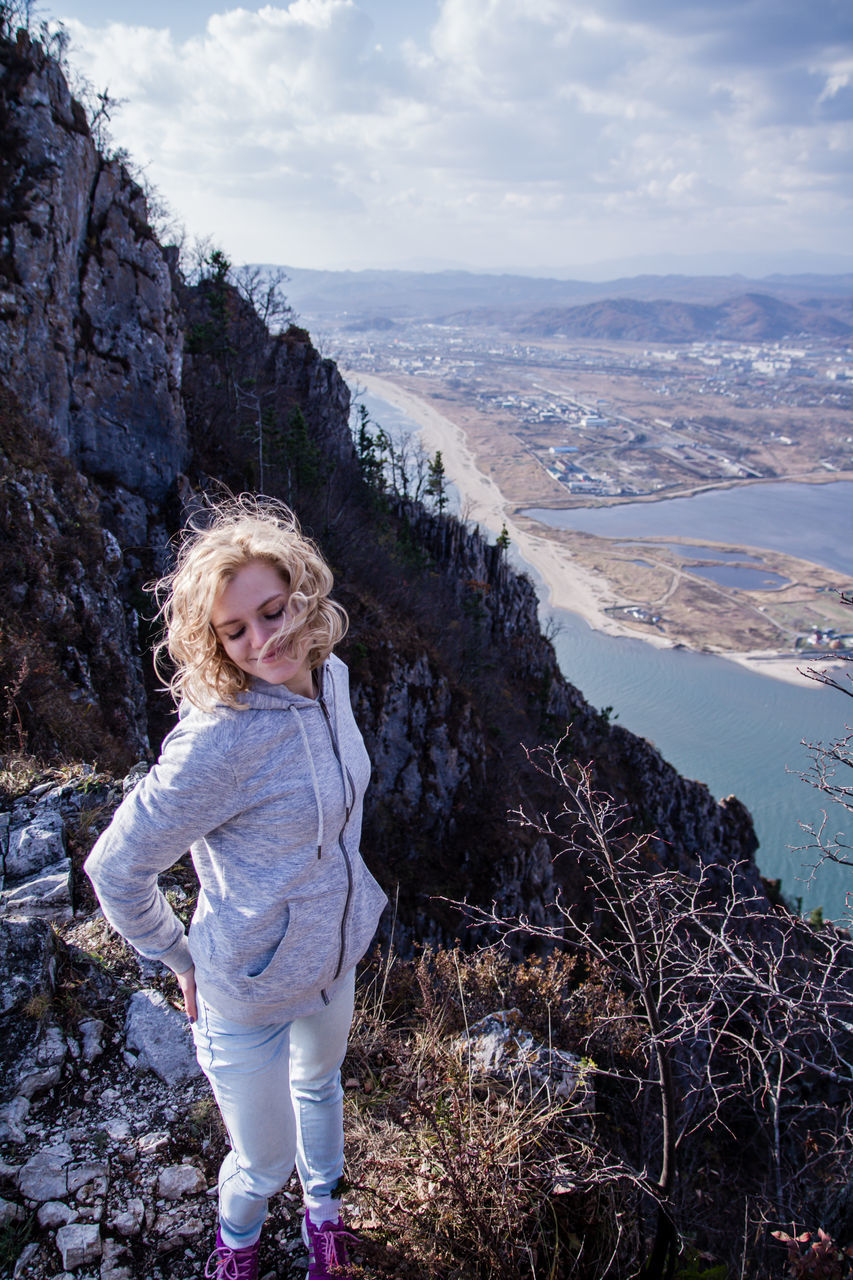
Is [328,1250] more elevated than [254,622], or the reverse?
[254,622]

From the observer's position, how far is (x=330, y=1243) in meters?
2.28

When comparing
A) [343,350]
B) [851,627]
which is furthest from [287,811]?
[343,350]

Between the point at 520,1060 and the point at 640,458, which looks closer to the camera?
the point at 520,1060

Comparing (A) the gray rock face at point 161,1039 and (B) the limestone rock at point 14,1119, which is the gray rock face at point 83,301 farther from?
(B) the limestone rock at point 14,1119

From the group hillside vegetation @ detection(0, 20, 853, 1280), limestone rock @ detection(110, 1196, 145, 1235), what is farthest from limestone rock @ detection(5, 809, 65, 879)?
limestone rock @ detection(110, 1196, 145, 1235)

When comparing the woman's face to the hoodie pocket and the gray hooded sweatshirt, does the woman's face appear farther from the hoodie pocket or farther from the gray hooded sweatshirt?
the hoodie pocket

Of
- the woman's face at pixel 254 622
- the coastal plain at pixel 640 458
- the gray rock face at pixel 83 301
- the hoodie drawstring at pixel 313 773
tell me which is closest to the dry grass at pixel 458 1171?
the hoodie drawstring at pixel 313 773

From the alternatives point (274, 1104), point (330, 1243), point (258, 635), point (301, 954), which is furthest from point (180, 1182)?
point (258, 635)

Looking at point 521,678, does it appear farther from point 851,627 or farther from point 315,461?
point 851,627

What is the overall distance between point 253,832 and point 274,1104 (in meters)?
0.86

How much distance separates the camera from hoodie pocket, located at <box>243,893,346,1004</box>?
190 cm

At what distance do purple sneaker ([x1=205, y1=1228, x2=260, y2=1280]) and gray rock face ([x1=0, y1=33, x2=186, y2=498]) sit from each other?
11646mm

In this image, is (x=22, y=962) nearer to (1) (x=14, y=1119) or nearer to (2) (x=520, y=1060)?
(1) (x=14, y=1119)

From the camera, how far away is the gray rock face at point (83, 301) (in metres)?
11.0
